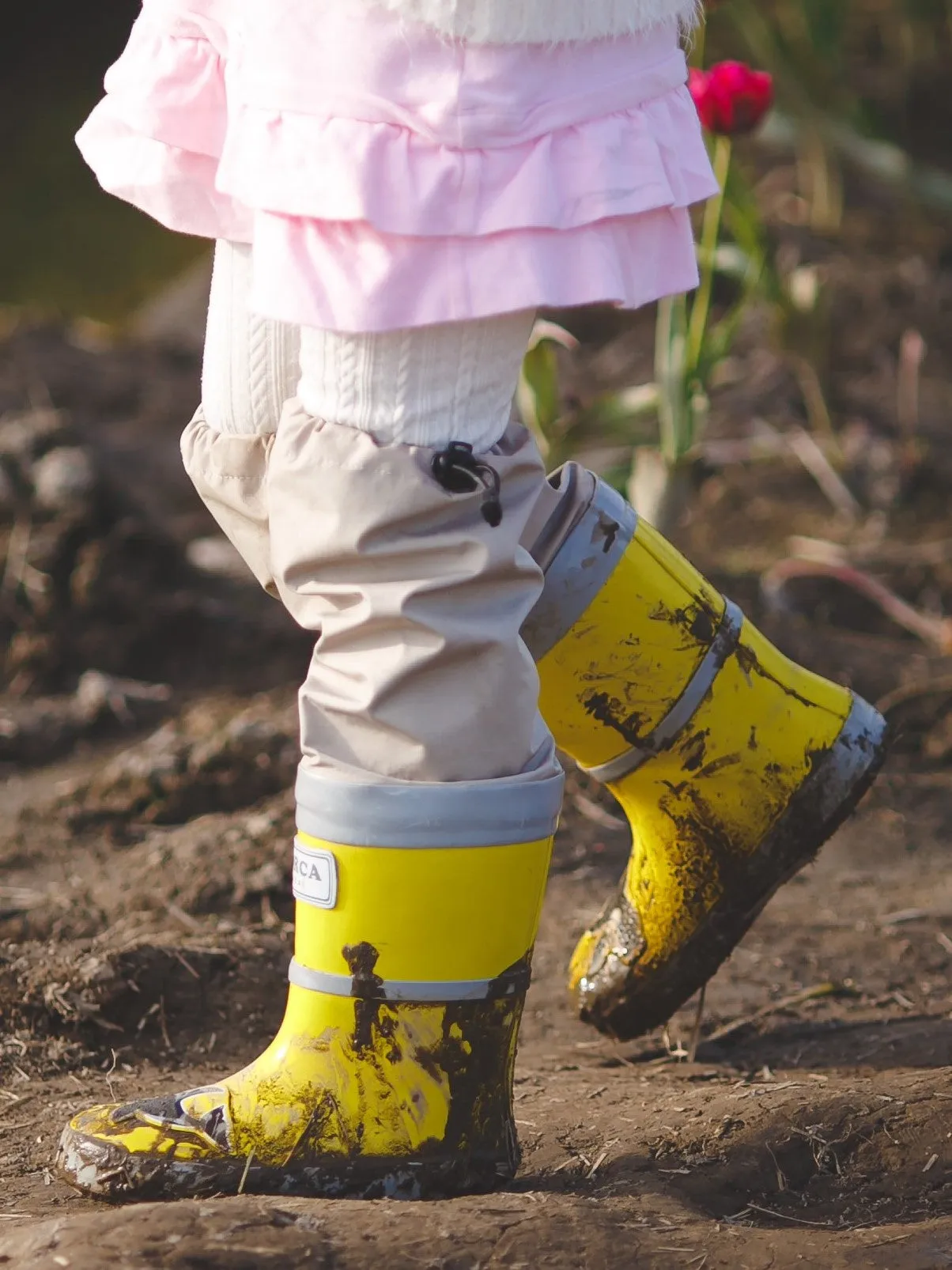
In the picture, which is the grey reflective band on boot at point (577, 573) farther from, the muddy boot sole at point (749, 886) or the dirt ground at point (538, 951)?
the dirt ground at point (538, 951)

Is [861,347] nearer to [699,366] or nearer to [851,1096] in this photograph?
[699,366]

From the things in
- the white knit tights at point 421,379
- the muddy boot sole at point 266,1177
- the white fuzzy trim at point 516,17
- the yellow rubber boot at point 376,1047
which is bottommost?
the muddy boot sole at point 266,1177

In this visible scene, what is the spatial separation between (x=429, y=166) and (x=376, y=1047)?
59cm

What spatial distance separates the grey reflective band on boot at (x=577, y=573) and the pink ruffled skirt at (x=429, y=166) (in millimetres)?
241

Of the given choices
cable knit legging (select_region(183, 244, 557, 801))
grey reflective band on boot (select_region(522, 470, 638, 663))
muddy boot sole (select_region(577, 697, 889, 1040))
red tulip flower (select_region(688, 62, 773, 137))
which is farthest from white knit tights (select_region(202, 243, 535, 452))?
red tulip flower (select_region(688, 62, 773, 137))

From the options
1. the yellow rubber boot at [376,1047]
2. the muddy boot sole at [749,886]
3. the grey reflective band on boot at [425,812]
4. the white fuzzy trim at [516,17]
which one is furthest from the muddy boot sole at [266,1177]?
the white fuzzy trim at [516,17]

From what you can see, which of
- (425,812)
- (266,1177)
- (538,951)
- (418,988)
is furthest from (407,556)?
(538,951)

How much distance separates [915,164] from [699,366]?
2.00m

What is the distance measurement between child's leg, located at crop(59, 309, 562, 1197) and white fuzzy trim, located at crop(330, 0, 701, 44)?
0.62 ft

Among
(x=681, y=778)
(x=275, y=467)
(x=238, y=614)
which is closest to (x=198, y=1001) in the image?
(x=681, y=778)

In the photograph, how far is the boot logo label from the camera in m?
1.17

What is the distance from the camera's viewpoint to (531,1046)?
166 cm

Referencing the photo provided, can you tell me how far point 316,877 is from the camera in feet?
3.86

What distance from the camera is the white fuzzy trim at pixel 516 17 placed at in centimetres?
103
